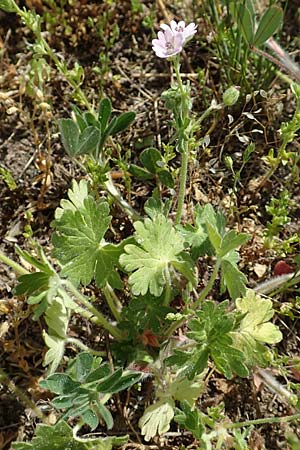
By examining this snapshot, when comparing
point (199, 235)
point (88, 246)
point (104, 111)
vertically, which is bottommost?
point (199, 235)

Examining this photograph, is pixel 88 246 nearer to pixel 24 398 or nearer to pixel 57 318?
pixel 57 318

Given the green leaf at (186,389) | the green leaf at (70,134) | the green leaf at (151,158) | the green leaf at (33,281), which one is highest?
the green leaf at (70,134)

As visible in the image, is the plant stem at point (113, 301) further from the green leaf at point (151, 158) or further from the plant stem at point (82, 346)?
the green leaf at point (151, 158)

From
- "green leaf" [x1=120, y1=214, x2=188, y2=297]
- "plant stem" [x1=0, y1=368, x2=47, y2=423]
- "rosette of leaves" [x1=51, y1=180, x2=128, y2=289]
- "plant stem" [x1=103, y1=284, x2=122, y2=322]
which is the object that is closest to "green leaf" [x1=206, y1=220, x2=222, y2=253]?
"green leaf" [x1=120, y1=214, x2=188, y2=297]

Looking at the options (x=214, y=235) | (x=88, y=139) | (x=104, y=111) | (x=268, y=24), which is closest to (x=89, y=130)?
(x=88, y=139)

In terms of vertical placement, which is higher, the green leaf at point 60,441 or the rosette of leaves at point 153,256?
the rosette of leaves at point 153,256

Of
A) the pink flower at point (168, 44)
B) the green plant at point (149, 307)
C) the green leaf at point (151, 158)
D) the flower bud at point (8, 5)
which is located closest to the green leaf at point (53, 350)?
the green plant at point (149, 307)

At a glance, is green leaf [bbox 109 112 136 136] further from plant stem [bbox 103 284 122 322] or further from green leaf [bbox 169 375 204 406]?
green leaf [bbox 169 375 204 406]
